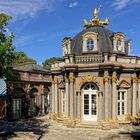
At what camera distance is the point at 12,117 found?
93.7 ft

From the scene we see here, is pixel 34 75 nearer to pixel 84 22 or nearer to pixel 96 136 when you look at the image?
pixel 84 22

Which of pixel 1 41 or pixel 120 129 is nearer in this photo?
pixel 1 41

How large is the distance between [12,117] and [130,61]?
13.4 metres

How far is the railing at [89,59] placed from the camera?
23578 millimetres

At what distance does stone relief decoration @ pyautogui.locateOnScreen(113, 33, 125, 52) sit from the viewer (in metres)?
25.5

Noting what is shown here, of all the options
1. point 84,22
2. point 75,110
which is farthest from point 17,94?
point 84,22

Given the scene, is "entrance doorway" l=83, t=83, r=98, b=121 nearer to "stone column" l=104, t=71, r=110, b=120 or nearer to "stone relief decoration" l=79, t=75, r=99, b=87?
"stone relief decoration" l=79, t=75, r=99, b=87

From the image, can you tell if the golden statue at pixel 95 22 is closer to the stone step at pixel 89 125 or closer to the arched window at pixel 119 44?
the arched window at pixel 119 44

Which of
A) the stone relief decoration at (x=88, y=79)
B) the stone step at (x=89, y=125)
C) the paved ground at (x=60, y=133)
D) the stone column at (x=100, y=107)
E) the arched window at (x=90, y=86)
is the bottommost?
the paved ground at (x=60, y=133)

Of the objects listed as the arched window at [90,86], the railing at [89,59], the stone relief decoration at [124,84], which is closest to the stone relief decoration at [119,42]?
the railing at [89,59]

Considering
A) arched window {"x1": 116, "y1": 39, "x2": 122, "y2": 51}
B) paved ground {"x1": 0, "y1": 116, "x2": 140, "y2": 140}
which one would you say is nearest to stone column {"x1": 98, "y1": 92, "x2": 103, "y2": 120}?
paved ground {"x1": 0, "y1": 116, "x2": 140, "y2": 140}

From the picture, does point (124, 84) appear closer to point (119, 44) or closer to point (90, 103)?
point (90, 103)

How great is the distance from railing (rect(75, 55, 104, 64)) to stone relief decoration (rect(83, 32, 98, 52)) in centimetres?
172

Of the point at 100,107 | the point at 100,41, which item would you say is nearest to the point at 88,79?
the point at 100,107
